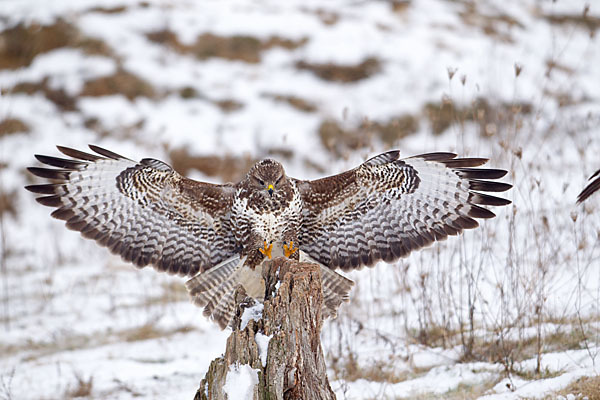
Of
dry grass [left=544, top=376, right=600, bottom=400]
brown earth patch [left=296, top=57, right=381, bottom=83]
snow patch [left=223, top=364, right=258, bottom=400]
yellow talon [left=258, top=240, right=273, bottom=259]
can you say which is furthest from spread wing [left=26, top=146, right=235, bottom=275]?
brown earth patch [left=296, top=57, right=381, bottom=83]

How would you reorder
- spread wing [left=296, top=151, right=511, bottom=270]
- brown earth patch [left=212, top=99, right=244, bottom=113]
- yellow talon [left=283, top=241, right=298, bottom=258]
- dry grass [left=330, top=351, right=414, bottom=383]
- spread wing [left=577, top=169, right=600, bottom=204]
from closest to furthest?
spread wing [left=577, top=169, right=600, bottom=204] < yellow talon [left=283, top=241, right=298, bottom=258] < spread wing [left=296, top=151, right=511, bottom=270] < dry grass [left=330, top=351, right=414, bottom=383] < brown earth patch [left=212, top=99, right=244, bottom=113]

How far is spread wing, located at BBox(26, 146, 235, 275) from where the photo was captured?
4652 millimetres

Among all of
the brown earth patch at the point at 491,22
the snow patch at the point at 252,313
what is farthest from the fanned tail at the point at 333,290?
the brown earth patch at the point at 491,22

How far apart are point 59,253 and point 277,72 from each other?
712 cm

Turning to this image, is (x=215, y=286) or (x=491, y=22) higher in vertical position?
(x=491, y=22)

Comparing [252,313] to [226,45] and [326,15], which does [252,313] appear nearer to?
[226,45]

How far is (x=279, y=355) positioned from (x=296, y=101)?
36.3 ft

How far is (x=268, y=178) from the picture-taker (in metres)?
4.54

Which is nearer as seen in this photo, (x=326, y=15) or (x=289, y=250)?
(x=289, y=250)

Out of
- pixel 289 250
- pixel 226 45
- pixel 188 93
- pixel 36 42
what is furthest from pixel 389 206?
pixel 36 42

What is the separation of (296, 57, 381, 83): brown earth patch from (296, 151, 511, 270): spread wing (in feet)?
33.0

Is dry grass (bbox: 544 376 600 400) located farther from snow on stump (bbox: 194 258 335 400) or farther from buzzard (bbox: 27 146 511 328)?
snow on stump (bbox: 194 258 335 400)

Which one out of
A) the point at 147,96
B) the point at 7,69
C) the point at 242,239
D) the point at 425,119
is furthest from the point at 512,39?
the point at 242,239

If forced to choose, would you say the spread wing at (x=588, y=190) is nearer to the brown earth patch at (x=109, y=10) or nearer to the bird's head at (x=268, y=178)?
the bird's head at (x=268, y=178)
